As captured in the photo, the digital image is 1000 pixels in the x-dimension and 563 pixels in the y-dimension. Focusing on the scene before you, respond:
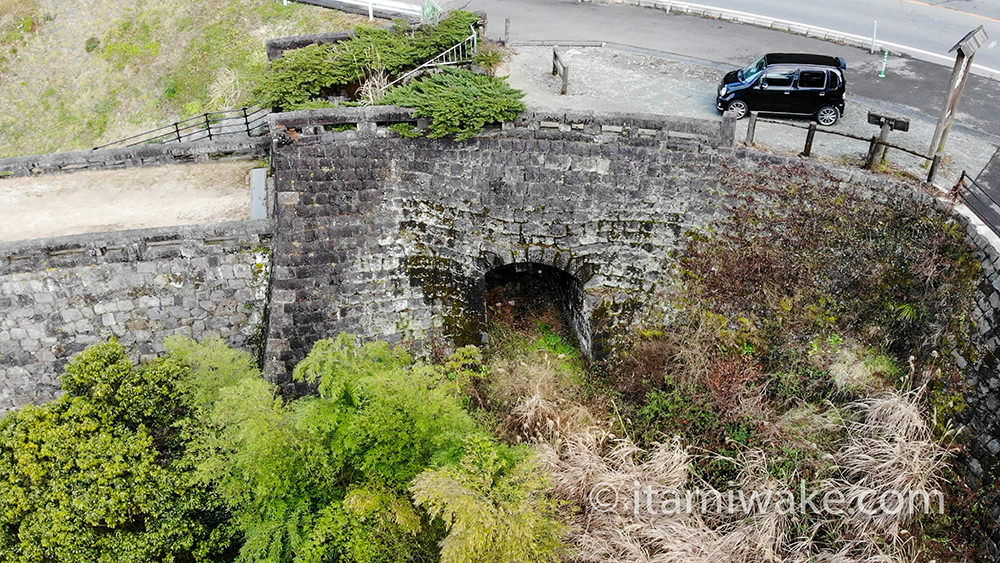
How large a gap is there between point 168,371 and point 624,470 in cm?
777

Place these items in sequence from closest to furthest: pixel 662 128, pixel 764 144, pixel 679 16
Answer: pixel 662 128, pixel 764 144, pixel 679 16

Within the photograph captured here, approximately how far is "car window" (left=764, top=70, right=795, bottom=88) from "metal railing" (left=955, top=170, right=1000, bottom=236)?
4.05 metres

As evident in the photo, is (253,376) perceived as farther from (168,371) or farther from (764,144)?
(764,144)

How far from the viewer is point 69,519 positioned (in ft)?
32.9

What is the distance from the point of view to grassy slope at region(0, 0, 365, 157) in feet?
80.4

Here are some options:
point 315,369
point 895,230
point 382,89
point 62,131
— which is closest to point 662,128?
point 895,230

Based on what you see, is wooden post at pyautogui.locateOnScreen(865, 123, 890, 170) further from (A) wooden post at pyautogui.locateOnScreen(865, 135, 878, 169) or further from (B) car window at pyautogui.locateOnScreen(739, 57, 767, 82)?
(B) car window at pyautogui.locateOnScreen(739, 57, 767, 82)

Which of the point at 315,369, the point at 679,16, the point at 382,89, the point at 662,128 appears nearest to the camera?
the point at 315,369

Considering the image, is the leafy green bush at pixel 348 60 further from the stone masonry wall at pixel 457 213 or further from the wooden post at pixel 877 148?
the wooden post at pixel 877 148

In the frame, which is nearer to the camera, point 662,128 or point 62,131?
point 662,128

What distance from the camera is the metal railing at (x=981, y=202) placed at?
10898 mm

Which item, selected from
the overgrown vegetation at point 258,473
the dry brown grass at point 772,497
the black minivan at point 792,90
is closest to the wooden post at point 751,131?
the black minivan at point 792,90

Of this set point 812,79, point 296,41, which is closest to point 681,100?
point 812,79

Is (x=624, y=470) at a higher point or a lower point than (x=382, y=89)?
lower
